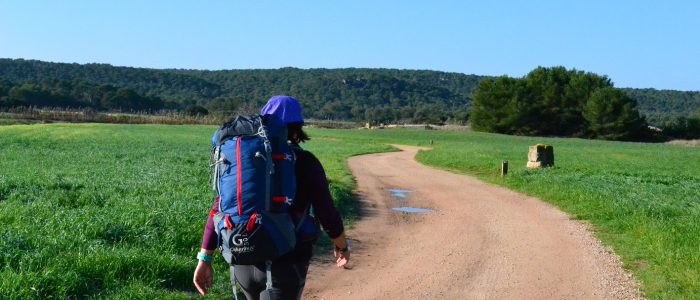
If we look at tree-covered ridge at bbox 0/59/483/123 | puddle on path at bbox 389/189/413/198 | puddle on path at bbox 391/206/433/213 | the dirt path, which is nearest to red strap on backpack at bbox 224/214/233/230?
the dirt path

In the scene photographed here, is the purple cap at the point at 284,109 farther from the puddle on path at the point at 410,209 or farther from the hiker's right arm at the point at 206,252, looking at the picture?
the puddle on path at the point at 410,209

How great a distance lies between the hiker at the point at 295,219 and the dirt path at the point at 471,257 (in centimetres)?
334

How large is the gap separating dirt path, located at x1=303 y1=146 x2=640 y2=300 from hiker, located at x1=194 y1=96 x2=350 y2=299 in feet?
11.0

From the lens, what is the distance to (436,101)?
175125mm

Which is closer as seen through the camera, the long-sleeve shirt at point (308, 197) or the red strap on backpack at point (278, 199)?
the red strap on backpack at point (278, 199)

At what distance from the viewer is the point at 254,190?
3498 millimetres

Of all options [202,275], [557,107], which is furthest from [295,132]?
[557,107]

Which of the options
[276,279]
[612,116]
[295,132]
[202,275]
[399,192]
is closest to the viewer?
[276,279]

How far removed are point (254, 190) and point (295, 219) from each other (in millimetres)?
399

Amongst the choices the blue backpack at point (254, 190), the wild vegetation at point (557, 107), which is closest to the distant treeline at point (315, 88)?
the wild vegetation at point (557, 107)

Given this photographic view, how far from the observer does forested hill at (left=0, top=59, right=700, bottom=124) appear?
14638cm

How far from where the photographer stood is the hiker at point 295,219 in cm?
372

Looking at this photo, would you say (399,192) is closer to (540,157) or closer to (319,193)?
(540,157)

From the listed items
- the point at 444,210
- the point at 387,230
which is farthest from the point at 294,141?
the point at 444,210
